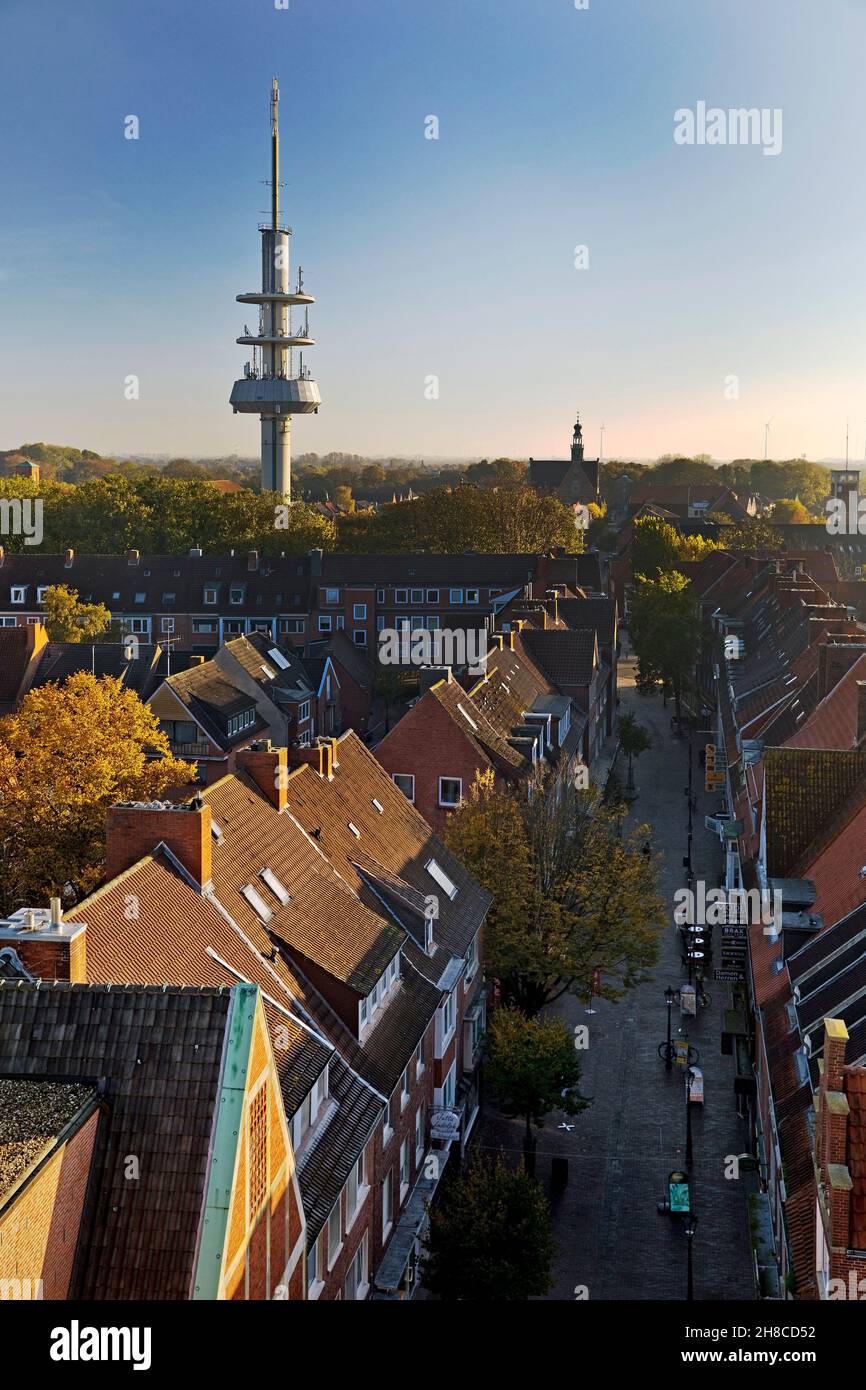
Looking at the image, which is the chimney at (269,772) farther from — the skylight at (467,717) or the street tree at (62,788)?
the skylight at (467,717)

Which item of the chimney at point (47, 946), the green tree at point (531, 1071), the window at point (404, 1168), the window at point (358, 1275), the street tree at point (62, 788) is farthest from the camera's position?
the street tree at point (62, 788)

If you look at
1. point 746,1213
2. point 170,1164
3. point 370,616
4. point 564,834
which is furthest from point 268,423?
point 170,1164

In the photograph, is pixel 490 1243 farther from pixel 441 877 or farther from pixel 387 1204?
pixel 441 877

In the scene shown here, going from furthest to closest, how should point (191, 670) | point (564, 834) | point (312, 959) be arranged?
point (191, 670) → point (564, 834) → point (312, 959)

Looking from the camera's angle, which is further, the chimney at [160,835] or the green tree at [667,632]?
the green tree at [667,632]

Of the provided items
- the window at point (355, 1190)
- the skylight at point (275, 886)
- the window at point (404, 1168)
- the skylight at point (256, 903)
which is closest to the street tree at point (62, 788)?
the skylight at point (275, 886)
